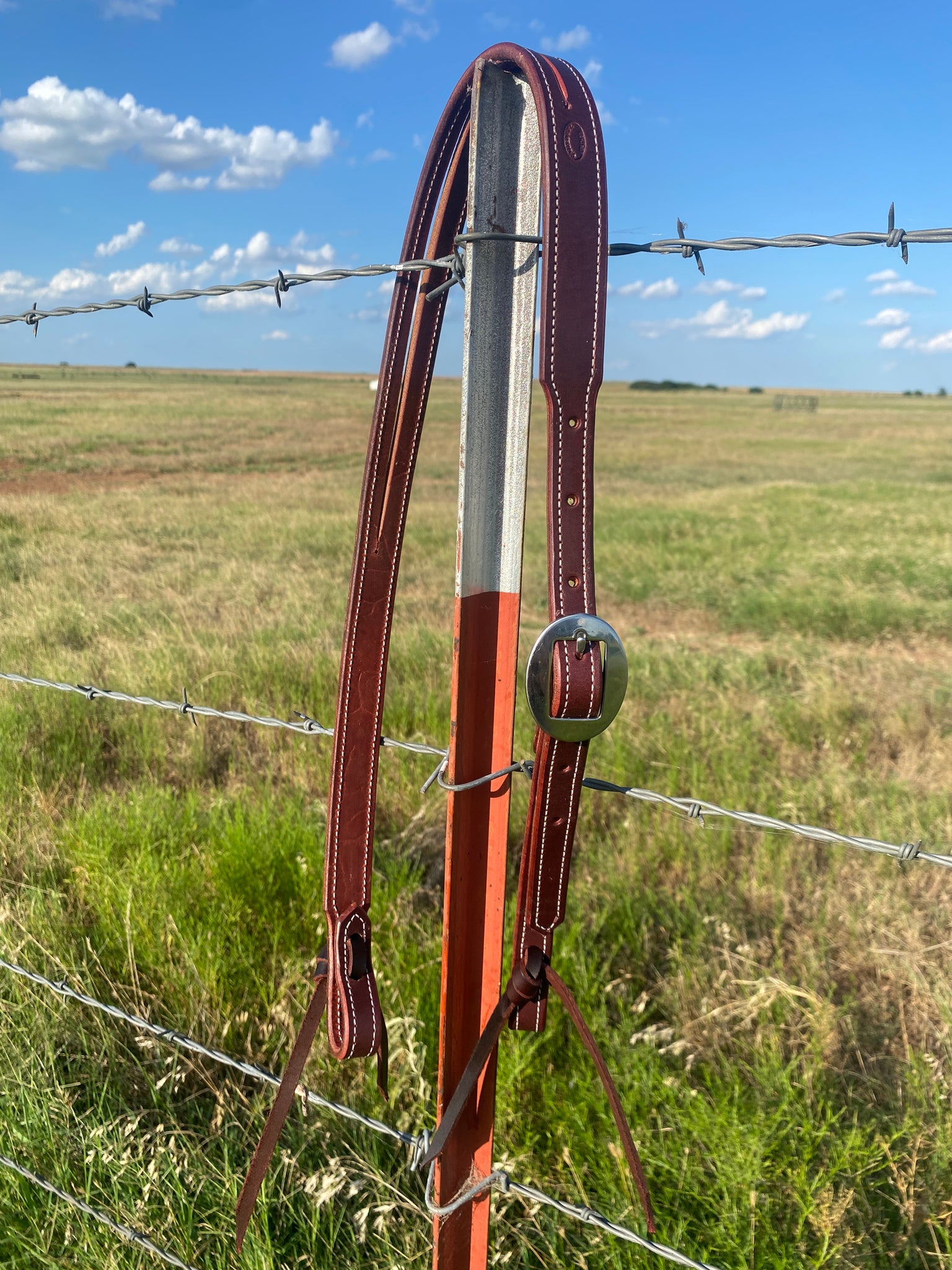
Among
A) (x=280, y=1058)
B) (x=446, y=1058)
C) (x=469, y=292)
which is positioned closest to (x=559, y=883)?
(x=446, y=1058)

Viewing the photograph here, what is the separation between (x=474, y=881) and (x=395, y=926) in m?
1.20

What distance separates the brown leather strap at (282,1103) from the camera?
1.12 m

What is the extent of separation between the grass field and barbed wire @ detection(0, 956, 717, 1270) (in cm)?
4

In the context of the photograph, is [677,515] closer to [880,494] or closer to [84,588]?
[880,494]

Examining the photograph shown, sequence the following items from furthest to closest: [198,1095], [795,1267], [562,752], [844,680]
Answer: [844,680] < [198,1095] < [795,1267] < [562,752]

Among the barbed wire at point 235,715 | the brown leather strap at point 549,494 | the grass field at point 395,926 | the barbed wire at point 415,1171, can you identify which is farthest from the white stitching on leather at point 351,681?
the grass field at point 395,926

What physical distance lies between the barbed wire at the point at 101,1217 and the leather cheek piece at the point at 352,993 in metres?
0.69

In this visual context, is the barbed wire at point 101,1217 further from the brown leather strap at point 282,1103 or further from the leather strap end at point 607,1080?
the leather strap end at point 607,1080

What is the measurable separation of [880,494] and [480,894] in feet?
58.5

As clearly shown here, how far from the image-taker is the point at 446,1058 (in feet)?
3.70

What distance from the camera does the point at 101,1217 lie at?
59.6 inches

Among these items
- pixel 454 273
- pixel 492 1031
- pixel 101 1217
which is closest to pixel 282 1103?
pixel 492 1031

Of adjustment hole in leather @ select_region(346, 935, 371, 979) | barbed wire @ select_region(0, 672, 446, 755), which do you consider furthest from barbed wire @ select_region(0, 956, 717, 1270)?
barbed wire @ select_region(0, 672, 446, 755)

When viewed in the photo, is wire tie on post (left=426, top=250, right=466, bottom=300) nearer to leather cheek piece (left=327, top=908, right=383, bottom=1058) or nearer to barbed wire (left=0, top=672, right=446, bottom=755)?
barbed wire (left=0, top=672, right=446, bottom=755)
